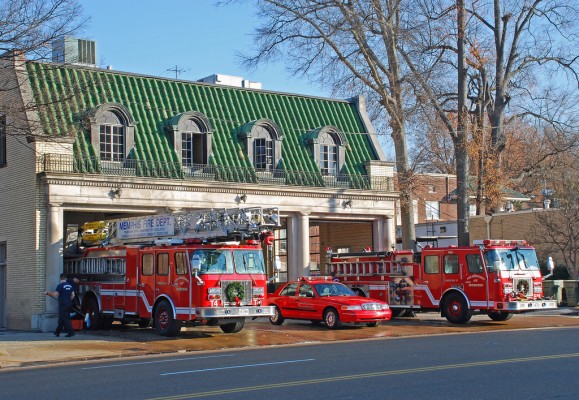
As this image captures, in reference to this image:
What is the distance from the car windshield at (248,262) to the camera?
23109mm

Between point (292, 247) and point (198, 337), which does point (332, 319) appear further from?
point (292, 247)

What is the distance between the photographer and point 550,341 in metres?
18.9

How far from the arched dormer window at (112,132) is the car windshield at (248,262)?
733 cm

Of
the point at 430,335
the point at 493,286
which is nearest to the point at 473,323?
the point at 493,286

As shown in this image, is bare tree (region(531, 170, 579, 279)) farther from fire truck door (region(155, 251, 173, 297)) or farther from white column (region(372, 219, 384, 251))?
fire truck door (region(155, 251, 173, 297))

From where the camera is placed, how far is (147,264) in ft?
78.7

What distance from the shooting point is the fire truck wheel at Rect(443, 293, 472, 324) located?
2645 cm

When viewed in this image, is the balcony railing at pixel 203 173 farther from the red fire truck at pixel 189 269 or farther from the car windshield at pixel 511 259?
the car windshield at pixel 511 259

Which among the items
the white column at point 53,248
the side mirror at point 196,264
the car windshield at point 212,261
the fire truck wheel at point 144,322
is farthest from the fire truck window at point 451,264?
the white column at point 53,248

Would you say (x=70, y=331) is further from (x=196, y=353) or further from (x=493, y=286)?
(x=493, y=286)

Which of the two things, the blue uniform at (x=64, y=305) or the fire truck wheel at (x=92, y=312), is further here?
the fire truck wheel at (x=92, y=312)

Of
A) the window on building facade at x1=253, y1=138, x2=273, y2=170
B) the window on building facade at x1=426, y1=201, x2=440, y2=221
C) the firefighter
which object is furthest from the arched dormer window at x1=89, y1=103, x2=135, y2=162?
the window on building facade at x1=426, y1=201, x2=440, y2=221

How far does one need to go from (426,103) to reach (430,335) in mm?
13289

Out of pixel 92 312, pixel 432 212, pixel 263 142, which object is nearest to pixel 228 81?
pixel 263 142
